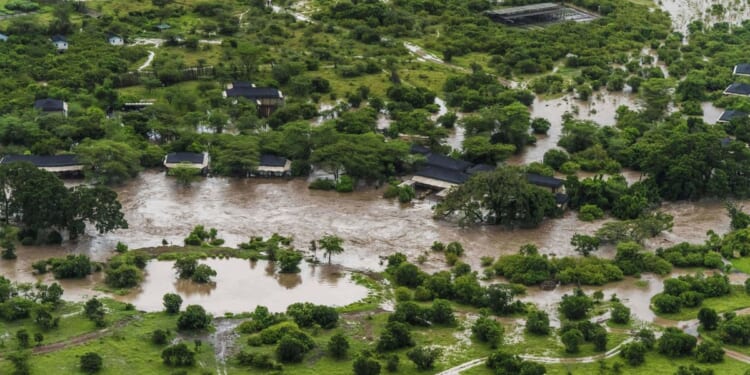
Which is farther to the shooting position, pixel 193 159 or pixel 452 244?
pixel 193 159

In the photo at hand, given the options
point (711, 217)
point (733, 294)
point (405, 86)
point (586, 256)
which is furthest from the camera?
point (405, 86)

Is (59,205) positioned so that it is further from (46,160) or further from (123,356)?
(123,356)

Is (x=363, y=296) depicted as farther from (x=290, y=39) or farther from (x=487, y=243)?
(x=290, y=39)

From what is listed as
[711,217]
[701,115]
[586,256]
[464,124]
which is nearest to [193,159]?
[464,124]

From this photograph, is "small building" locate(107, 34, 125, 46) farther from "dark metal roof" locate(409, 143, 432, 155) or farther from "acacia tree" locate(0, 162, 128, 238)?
"acacia tree" locate(0, 162, 128, 238)

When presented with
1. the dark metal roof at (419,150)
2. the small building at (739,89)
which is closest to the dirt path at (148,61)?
the dark metal roof at (419,150)

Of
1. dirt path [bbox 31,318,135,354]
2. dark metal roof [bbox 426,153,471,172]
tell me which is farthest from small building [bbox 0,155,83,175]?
dark metal roof [bbox 426,153,471,172]

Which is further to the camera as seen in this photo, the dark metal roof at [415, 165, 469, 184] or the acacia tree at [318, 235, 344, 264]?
the dark metal roof at [415, 165, 469, 184]
